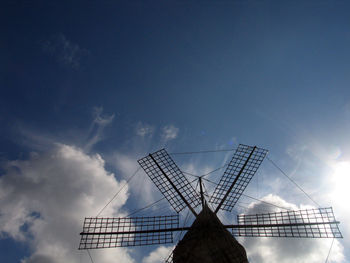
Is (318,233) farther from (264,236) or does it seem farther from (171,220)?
(171,220)

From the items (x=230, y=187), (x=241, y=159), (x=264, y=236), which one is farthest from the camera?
(x=241, y=159)

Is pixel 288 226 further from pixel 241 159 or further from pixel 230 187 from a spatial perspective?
pixel 241 159

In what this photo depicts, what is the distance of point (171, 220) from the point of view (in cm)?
1323

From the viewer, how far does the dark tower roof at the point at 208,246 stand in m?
10.1

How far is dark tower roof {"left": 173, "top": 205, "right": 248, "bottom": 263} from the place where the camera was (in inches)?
396

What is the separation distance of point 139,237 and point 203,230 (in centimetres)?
405

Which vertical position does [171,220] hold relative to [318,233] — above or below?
above

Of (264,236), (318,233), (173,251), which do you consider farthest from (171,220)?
(318,233)

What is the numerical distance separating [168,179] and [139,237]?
4.08m

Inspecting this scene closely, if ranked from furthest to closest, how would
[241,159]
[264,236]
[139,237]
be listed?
[241,159] → [139,237] → [264,236]

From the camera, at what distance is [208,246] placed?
10453 millimetres

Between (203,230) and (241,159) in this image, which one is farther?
(241,159)

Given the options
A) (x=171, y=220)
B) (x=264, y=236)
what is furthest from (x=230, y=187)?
(x=171, y=220)

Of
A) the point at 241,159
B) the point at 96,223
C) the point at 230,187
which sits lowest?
the point at 96,223
